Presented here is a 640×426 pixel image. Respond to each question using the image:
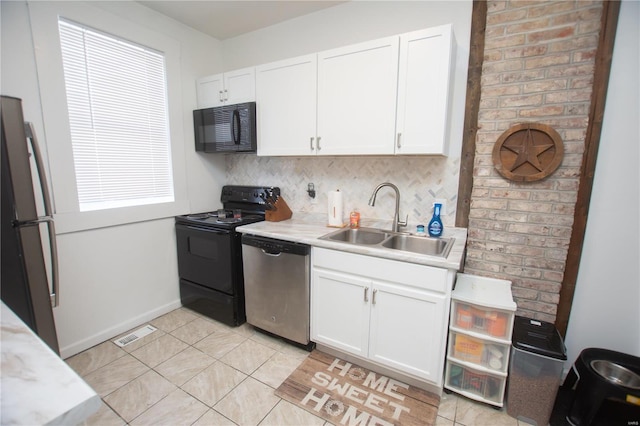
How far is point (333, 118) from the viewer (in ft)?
7.04

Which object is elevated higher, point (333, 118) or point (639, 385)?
point (333, 118)

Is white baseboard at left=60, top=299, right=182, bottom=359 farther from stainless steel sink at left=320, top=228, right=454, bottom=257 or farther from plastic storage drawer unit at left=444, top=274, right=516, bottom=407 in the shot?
plastic storage drawer unit at left=444, top=274, right=516, bottom=407

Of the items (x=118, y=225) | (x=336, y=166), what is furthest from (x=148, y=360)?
(x=336, y=166)

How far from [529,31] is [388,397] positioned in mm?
2402

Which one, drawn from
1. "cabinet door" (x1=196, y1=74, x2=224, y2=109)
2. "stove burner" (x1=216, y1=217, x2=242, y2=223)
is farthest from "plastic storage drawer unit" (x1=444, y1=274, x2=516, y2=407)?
"cabinet door" (x1=196, y1=74, x2=224, y2=109)

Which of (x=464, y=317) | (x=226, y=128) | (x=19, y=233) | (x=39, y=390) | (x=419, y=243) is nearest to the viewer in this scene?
(x=39, y=390)

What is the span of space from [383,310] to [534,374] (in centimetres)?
85

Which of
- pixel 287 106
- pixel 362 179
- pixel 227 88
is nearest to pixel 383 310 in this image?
pixel 362 179

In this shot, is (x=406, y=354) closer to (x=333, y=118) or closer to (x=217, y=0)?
(x=333, y=118)

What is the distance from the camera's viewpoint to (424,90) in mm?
1822

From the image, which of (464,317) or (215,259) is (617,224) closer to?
(464,317)

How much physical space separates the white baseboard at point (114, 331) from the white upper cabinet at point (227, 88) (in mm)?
1993

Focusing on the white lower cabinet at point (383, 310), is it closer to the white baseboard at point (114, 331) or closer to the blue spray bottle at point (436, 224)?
the blue spray bottle at point (436, 224)

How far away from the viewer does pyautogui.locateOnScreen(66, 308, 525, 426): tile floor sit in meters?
1.62
